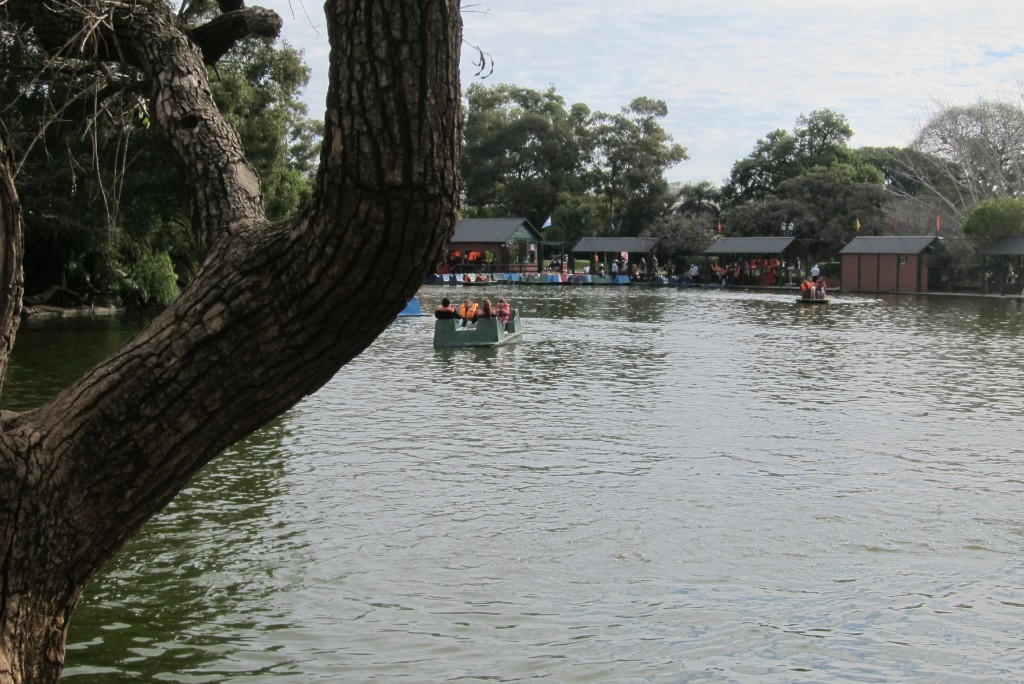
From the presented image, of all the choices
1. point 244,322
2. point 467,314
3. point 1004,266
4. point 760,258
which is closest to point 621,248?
point 760,258

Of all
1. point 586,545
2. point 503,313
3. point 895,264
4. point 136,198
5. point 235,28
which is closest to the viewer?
point 235,28

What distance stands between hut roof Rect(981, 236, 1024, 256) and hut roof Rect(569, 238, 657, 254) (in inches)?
1040

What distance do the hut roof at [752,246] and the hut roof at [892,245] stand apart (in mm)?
6260

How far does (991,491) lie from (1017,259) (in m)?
53.0

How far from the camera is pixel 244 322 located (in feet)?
→ 10.3

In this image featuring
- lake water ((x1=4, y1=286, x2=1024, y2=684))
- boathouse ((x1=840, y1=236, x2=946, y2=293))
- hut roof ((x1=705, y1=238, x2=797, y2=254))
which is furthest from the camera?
hut roof ((x1=705, y1=238, x2=797, y2=254))

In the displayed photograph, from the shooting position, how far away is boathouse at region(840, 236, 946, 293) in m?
62.6

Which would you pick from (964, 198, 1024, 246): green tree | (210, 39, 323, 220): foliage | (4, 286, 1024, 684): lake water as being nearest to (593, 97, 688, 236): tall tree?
(964, 198, 1024, 246): green tree

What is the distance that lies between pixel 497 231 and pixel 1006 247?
38.3 m

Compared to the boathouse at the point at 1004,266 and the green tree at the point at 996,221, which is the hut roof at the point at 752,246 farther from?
the boathouse at the point at 1004,266

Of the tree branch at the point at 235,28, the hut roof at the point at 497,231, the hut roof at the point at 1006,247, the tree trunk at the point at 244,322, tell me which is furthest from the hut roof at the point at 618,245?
the tree trunk at the point at 244,322

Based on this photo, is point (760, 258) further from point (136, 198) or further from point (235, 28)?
point (235, 28)

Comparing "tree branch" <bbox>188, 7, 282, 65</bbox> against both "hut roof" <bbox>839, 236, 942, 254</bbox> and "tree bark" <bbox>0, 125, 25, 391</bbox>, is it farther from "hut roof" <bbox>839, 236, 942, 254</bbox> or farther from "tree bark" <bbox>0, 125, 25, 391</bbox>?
"hut roof" <bbox>839, 236, 942, 254</bbox>

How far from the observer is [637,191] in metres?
97.3
